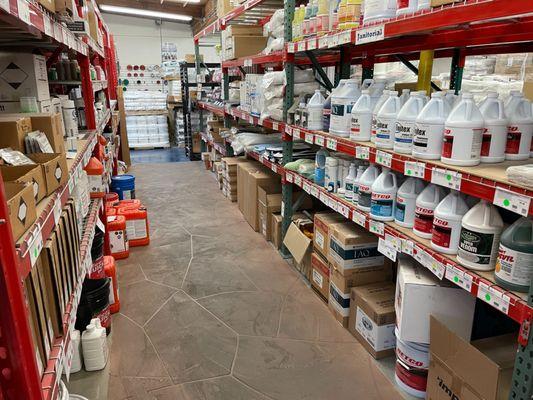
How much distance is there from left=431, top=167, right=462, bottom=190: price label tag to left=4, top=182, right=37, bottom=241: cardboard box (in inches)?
57.8

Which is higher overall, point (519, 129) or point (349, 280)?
point (519, 129)

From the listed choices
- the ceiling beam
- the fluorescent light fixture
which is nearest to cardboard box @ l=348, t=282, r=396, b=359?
the ceiling beam

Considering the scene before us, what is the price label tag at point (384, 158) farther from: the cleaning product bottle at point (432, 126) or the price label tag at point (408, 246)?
the price label tag at point (408, 246)

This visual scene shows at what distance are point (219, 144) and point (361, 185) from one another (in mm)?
4251

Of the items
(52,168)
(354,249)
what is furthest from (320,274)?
(52,168)

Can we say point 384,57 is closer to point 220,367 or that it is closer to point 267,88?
point 267,88

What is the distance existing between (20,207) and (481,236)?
154 cm

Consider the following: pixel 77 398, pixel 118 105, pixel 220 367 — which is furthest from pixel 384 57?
pixel 118 105

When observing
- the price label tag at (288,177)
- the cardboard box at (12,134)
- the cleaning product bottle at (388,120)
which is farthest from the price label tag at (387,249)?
the cardboard box at (12,134)

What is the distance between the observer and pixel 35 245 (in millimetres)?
1074

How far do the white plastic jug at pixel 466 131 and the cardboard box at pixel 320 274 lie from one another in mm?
1379

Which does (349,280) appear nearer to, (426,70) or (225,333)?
(225,333)

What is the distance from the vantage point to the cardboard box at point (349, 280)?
2.52 meters

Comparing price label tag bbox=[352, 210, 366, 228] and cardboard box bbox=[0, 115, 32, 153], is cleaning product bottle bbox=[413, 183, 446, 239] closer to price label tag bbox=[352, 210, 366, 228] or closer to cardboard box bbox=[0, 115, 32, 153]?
price label tag bbox=[352, 210, 366, 228]
